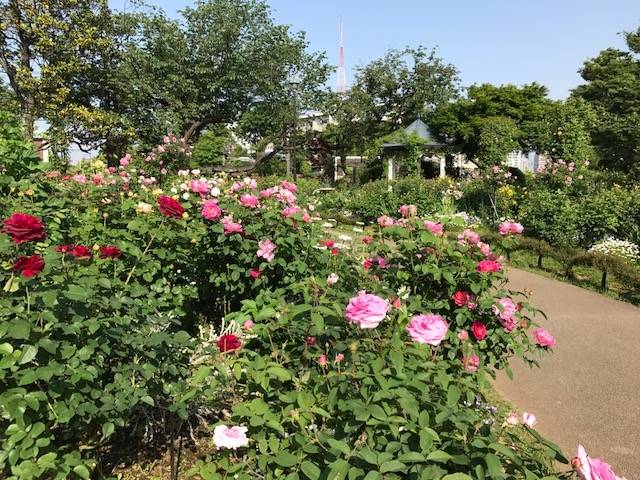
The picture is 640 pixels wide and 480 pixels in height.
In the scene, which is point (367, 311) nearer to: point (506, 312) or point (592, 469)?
point (592, 469)

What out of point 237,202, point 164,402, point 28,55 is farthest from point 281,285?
point 28,55

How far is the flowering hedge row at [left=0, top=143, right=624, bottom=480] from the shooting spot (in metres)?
1.23

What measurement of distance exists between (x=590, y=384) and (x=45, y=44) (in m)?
18.3

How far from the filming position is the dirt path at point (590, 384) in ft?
9.53

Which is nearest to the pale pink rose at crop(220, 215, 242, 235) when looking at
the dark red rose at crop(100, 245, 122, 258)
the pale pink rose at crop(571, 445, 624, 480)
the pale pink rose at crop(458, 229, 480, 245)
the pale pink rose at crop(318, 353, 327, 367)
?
the dark red rose at crop(100, 245, 122, 258)

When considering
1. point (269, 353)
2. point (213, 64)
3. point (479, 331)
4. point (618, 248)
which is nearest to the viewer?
point (269, 353)

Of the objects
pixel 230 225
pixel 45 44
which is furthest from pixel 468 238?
pixel 45 44

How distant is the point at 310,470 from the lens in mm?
1183

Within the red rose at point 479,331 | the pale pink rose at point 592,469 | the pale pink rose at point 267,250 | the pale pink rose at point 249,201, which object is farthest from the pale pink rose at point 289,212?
the pale pink rose at point 592,469

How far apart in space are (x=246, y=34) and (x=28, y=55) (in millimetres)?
7700

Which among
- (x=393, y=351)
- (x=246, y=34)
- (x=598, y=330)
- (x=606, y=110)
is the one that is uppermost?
(x=246, y=34)

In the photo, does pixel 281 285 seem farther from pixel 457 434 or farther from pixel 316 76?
pixel 316 76

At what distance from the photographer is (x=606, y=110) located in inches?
955

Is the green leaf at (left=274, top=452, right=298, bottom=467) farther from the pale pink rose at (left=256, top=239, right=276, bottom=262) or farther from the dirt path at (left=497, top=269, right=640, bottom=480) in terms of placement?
the dirt path at (left=497, top=269, right=640, bottom=480)
